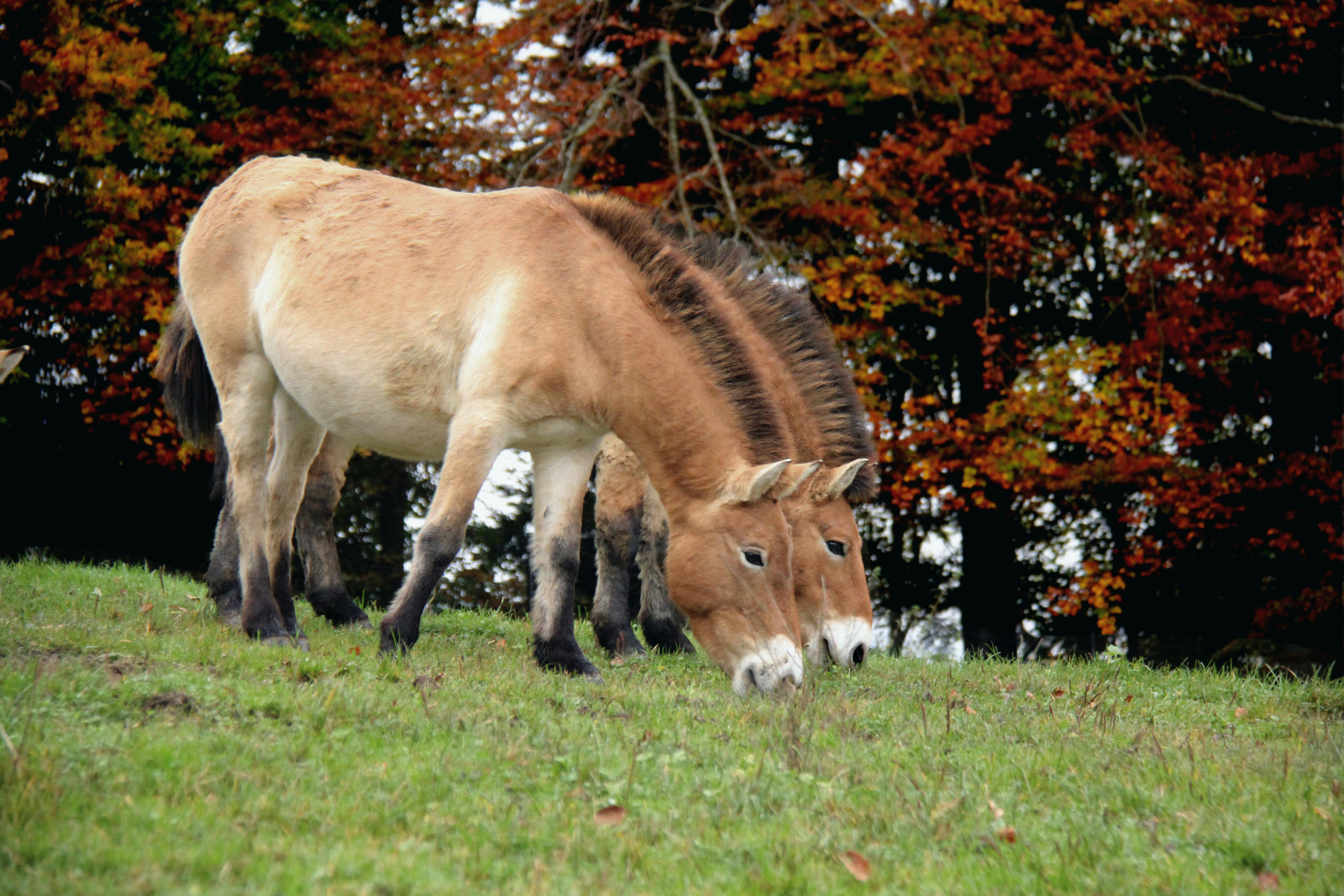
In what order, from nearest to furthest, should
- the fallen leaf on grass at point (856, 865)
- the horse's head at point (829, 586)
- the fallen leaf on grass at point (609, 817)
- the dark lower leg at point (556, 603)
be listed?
the fallen leaf on grass at point (856, 865), the fallen leaf on grass at point (609, 817), the dark lower leg at point (556, 603), the horse's head at point (829, 586)

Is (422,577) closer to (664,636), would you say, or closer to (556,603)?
(556,603)

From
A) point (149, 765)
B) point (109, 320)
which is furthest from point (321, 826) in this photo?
point (109, 320)

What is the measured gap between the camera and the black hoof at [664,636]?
8.16 metres

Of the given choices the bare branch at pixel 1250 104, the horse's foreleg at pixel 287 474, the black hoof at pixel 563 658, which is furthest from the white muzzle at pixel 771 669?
the bare branch at pixel 1250 104

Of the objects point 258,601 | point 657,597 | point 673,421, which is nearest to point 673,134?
point 657,597

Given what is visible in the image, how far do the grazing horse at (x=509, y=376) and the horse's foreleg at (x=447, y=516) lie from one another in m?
0.01

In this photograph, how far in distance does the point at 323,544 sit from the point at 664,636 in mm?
2779

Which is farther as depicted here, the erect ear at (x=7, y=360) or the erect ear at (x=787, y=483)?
the erect ear at (x=787, y=483)

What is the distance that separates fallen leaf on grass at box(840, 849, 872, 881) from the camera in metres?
3.28

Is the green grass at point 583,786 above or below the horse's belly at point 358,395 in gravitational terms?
below

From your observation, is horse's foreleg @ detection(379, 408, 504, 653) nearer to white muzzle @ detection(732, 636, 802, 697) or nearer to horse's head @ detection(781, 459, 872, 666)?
white muzzle @ detection(732, 636, 802, 697)

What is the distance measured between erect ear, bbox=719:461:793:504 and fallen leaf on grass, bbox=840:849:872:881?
8.62 ft

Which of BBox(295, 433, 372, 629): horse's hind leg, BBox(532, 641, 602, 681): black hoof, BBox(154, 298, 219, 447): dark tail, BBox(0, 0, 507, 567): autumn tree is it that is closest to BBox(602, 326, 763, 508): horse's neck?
BBox(532, 641, 602, 681): black hoof

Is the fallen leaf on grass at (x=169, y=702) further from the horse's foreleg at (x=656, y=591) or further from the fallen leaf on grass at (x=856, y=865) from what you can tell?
the horse's foreleg at (x=656, y=591)
